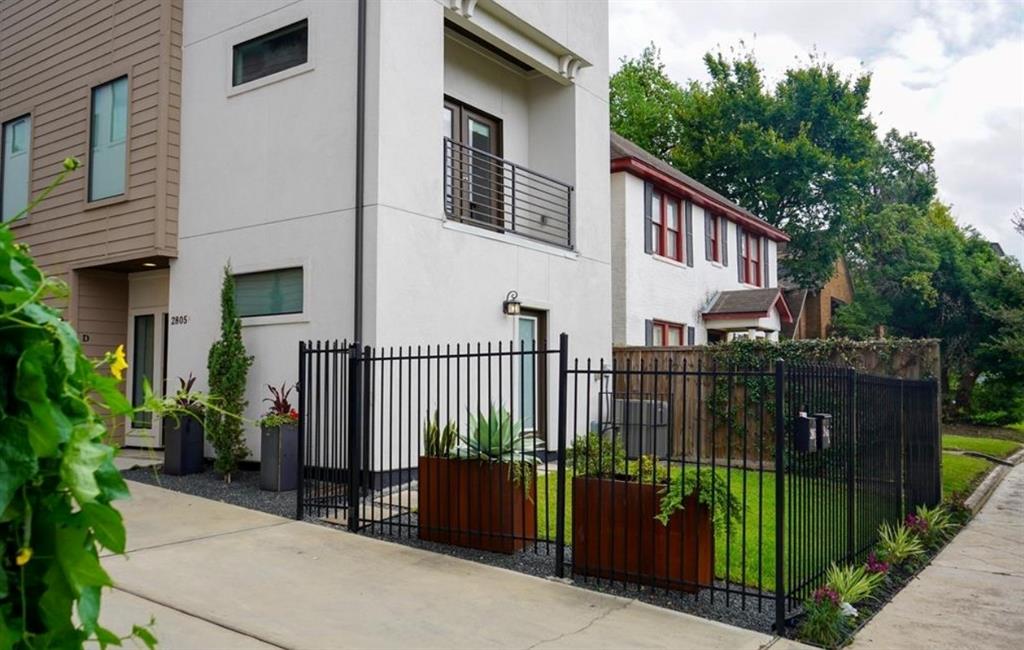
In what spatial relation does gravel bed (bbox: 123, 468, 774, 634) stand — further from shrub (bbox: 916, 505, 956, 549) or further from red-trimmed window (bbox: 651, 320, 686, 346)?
red-trimmed window (bbox: 651, 320, 686, 346)

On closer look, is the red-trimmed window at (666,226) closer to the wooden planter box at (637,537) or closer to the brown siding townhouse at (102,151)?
the brown siding townhouse at (102,151)

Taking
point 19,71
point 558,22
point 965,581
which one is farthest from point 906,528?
point 19,71

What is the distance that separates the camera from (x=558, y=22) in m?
12.2

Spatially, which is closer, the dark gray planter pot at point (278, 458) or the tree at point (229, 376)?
the dark gray planter pot at point (278, 458)

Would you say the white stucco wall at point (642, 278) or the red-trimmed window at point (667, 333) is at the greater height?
the white stucco wall at point (642, 278)

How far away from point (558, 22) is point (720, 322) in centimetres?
1051

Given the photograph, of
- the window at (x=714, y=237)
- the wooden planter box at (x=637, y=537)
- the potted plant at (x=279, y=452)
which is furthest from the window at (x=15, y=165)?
the window at (x=714, y=237)

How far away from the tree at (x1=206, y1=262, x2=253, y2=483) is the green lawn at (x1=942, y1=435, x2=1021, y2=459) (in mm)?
14124

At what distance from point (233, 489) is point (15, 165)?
867 cm

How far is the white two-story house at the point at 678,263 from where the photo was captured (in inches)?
663

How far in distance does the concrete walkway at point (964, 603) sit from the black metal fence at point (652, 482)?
0.54m

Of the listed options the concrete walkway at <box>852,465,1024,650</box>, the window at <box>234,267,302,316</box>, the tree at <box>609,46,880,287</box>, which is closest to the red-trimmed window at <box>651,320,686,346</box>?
the concrete walkway at <box>852,465,1024,650</box>

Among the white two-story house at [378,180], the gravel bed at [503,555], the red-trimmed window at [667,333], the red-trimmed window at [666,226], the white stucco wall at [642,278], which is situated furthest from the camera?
the red-trimmed window at [666,226]

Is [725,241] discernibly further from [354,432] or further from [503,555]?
[503,555]
